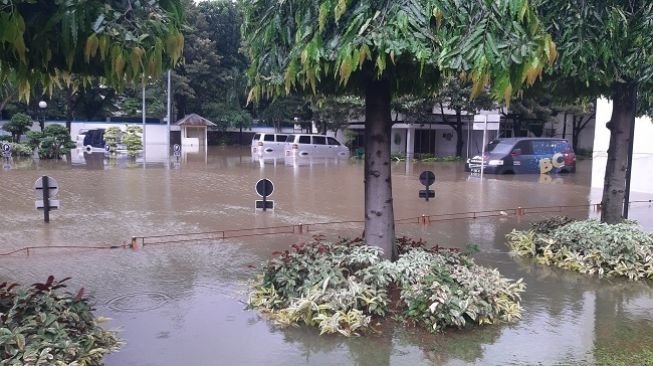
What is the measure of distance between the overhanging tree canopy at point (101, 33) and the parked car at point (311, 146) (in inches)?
1154

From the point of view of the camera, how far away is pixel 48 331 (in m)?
4.55

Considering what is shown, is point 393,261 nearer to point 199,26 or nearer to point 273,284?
point 273,284

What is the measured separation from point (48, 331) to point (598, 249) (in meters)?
Result: 7.04

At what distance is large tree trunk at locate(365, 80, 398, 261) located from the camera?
6602mm

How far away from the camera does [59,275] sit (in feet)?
25.0

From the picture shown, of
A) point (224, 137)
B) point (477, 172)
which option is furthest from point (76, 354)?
point (224, 137)

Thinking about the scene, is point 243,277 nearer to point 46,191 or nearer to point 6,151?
point 46,191

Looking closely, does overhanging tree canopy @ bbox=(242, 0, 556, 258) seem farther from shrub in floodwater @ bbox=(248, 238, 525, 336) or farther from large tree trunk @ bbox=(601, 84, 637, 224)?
large tree trunk @ bbox=(601, 84, 637, 224)

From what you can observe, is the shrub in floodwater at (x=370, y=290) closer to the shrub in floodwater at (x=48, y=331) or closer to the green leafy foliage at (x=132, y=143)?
the shrub in floodwater at (x=48, y=331)

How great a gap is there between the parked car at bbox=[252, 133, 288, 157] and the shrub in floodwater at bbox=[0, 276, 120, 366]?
1194 inches

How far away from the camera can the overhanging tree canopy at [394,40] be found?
15.0ft

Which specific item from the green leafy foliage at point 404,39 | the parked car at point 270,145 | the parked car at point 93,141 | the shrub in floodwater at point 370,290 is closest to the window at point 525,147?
the parked car at point 270,145

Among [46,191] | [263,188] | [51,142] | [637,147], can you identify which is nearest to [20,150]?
[51,142]

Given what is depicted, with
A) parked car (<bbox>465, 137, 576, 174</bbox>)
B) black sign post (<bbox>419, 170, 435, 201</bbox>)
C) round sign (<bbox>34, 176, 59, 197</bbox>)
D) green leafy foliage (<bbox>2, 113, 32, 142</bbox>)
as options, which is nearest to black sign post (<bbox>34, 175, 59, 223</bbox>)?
round sign (<bbox>34, 176, 59, 197</bbox>)
